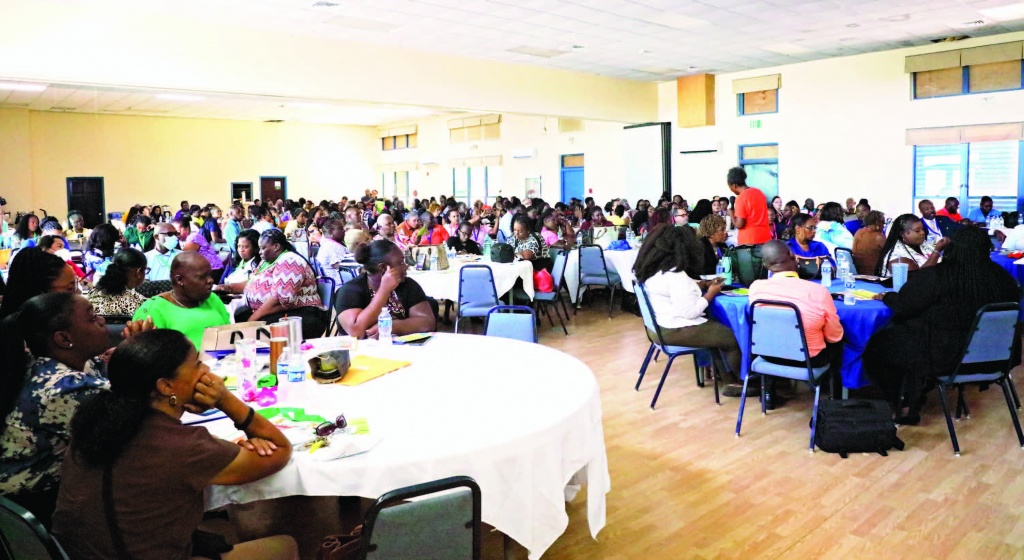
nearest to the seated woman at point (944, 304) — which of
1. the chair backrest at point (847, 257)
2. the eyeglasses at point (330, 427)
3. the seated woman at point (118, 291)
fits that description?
the chair backrest at point (847, 257)

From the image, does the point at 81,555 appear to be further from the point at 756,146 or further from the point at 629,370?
the point at 756,146

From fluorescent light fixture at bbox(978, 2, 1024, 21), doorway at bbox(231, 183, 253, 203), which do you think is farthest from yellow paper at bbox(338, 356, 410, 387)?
doorway at bbox(231, 183, 253, 203)

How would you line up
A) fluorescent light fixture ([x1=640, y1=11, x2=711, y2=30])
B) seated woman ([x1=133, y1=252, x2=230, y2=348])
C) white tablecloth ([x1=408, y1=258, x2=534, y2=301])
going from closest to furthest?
1. seated woman ([x1=133, y1=252, x2=230, y2=348])
2. white tablecloth ([x1=408, y1=258, x2=534, y2=301])
3. fluorescent light fixture ([x1=640, y1=11, x2=711, y2=30])

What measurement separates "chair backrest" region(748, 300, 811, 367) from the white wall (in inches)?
374

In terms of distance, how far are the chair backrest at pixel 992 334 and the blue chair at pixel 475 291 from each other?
3742mm

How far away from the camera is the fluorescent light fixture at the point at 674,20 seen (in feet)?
31.6

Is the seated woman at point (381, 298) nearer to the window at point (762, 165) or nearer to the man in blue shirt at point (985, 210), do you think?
the man in blue shirt at point (985, 210)

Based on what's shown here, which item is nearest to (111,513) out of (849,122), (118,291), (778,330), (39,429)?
(39,429)

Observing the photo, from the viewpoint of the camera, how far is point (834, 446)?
168 inches

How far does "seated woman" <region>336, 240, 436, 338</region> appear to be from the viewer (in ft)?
14.3

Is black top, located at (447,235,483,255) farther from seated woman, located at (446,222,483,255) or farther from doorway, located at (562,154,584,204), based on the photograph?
doorway, located at (562,154,584,204)

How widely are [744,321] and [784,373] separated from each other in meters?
0.52

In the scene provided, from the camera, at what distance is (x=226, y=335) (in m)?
3.62

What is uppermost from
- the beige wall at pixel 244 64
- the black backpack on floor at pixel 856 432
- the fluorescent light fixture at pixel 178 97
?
the fluorescent light fixture at pixel 178 97
